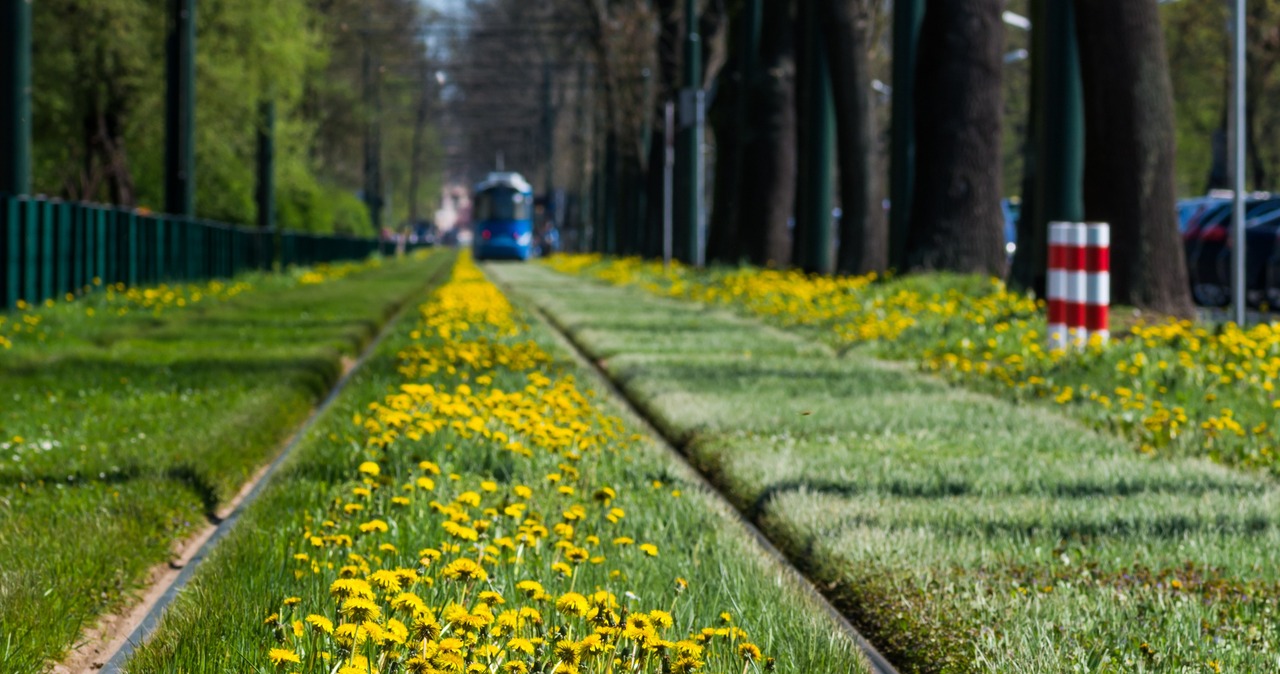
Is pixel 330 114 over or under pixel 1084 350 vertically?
over

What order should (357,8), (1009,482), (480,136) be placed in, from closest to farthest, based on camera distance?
(1009,482), (357,8), (480,136)

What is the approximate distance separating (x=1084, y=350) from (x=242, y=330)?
801 centimetres

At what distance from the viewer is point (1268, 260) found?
2208cm

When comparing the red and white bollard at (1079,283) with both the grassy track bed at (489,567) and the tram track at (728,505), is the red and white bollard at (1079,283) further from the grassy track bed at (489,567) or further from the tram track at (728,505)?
the grassy track bed at (489,567)

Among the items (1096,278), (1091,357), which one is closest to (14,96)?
(1096,278)

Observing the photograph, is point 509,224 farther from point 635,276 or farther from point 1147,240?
point 1147,240

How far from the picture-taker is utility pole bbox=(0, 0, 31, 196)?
20969 mm

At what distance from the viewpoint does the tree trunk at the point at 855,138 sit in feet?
80.9

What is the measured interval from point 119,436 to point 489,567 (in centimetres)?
370

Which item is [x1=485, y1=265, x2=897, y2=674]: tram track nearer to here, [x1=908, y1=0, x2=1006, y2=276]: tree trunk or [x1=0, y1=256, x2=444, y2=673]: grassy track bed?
[x1=0, y1=256, x2=444, y2=673]: grassy track bed

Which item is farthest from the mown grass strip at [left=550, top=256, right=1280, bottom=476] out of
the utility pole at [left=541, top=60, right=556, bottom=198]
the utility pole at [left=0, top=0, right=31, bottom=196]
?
the utility pole at [left=541, top=60, right=556, bottom=198]

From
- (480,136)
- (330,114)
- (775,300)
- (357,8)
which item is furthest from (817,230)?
(480,136)

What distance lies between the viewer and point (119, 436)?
8414mm

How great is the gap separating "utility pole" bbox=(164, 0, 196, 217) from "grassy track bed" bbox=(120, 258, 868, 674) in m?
22.3
